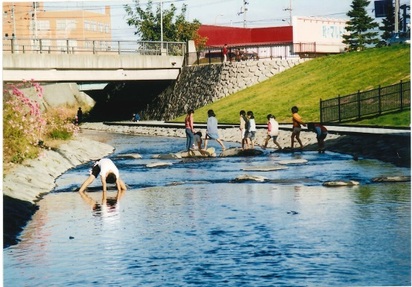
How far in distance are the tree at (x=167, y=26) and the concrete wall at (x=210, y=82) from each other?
261cm

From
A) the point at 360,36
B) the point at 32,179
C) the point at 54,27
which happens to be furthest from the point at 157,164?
the point at 54,27

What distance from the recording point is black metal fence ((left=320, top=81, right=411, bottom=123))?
41062mm

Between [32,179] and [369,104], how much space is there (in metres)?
22.4

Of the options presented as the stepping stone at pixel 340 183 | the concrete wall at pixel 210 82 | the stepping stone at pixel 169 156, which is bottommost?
the stepping stone at pixel 340 183

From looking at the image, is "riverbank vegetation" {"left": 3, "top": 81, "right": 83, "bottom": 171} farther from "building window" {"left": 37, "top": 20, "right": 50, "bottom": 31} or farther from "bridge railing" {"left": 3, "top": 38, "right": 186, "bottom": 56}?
"building window" {"left": 37, "top": 20, "right": 50, "bottom": 31}

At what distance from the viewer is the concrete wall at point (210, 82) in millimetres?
62438

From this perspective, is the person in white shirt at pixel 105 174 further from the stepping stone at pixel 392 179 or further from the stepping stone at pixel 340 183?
the stepping stone at pixel 392 179

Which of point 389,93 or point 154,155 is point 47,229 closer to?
point 154,155

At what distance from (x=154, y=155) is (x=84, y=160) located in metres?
2.87

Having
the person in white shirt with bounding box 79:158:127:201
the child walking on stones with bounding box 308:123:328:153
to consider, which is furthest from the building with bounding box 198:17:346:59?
the person in white shirt with bounding box 79:158:127:201

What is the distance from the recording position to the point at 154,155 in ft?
118

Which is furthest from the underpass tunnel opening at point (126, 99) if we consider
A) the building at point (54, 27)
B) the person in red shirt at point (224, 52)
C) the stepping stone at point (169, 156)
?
the stepping stone at point (169, 156)

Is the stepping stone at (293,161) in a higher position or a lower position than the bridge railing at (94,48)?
lower

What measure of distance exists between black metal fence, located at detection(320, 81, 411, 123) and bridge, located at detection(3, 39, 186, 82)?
17505 mm
